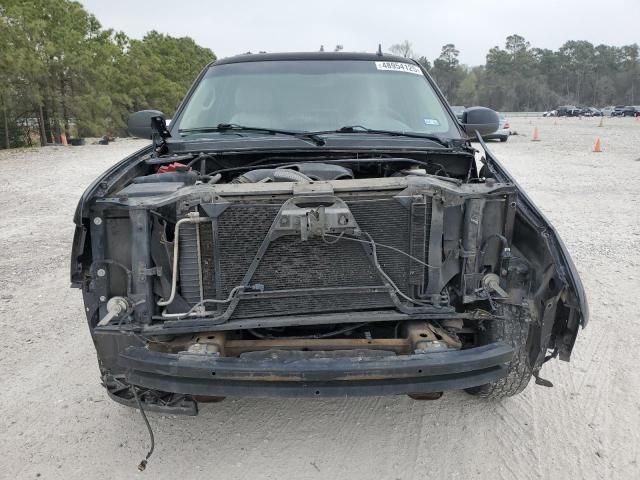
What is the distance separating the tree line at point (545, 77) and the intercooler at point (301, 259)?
9201 cm

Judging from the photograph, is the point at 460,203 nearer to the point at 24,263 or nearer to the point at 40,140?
the point at 24,263

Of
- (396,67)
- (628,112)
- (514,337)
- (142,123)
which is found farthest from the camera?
(628,112)

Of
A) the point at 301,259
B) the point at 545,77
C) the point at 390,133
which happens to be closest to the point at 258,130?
the point at 390,133

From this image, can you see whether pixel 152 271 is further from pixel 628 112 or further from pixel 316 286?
pixel 628 112

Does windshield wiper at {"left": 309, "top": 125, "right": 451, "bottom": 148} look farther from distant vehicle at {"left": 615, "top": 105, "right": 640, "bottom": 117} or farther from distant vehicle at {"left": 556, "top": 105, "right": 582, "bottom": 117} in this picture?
distant vehicle at {"left": 556, "top": 105, "right": 582, "bottom": 117}

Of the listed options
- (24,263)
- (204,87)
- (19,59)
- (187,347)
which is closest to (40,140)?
(19,59)

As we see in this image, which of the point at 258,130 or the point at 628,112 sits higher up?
the point at 258,130

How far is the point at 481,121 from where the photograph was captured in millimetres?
4246

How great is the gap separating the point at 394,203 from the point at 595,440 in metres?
1.74

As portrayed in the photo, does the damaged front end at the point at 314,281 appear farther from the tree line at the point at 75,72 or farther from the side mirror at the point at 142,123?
the tree line at the point at 75,72

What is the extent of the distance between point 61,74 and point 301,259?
28597 mm

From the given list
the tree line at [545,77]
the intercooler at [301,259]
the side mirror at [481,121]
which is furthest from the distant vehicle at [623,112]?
the intercooler at [301,259]

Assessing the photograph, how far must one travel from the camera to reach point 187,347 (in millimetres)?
2553

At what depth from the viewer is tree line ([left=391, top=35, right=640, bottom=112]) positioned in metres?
93.4
